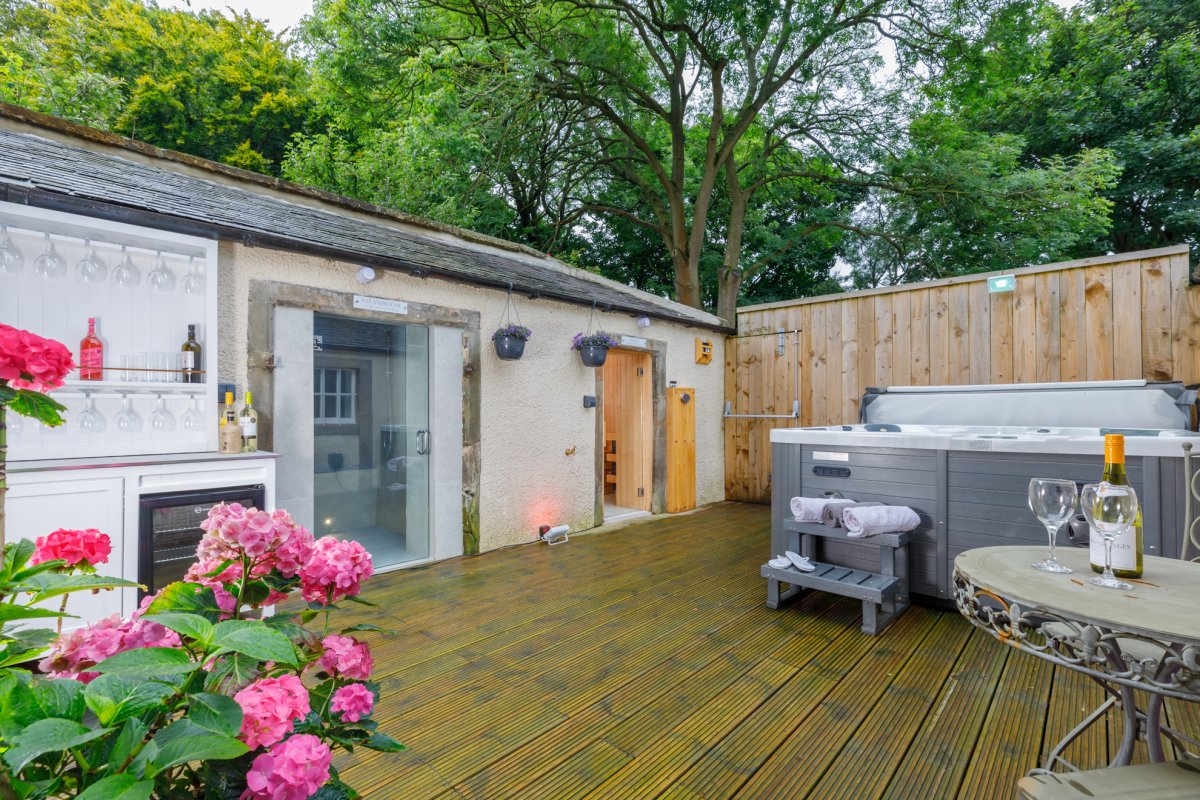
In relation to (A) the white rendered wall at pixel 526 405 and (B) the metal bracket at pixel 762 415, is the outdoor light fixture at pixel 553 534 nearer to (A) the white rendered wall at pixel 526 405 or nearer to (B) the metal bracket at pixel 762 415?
(A) the white rendered wall at pixel 526 405

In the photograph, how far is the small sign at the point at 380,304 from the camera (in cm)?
345

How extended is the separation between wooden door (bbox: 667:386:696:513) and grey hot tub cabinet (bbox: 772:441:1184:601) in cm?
221

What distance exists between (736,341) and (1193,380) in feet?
11.9

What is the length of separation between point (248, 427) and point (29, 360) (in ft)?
8.04

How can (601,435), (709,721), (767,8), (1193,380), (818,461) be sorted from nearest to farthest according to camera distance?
1. (709,721)
2. (818,461)
3. (1193,380)
4. (601,435)
5. (767,8)

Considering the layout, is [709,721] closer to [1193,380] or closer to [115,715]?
[115,715]

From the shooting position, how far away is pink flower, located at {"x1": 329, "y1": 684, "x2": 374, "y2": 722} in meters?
0.73

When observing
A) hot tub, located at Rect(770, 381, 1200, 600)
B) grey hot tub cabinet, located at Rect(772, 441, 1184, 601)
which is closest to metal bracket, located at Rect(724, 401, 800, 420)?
hot tub, located at Rect(770, 381, 1200, 600)

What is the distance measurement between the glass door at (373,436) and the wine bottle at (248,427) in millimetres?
434

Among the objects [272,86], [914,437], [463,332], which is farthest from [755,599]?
[272,86]

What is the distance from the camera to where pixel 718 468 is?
626 centimetres

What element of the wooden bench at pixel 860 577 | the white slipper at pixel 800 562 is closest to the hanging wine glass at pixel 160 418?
the wooden bench at pixel 860 577

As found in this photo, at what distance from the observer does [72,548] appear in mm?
768

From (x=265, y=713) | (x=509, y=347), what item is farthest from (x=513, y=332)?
(x=265, y=713)
